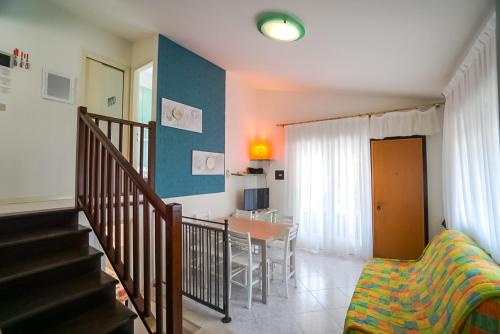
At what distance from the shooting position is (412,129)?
129 inches

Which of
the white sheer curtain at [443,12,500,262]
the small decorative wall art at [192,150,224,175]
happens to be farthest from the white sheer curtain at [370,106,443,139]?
the small decorative wall art at [192,150,224,175]

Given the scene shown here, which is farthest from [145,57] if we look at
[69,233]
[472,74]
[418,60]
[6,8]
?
[472,74]

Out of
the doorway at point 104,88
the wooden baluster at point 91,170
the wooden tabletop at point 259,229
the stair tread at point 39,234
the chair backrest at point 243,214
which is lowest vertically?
the wooden tabletop at point 259,229

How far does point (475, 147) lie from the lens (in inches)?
76.8

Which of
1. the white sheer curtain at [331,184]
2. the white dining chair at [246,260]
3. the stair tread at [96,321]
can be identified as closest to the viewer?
the stair tread at [96,321]

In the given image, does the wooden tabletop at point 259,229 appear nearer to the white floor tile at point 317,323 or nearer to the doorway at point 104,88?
the white floor tile at point 317,323

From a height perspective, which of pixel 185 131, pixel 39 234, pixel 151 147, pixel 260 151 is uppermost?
pixel 185 131

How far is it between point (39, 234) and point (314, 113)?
3923 mm

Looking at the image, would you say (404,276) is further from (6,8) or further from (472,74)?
(6,8)

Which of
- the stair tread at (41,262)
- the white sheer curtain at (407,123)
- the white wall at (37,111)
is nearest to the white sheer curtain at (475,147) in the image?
the white sheer curtain at (407,123)

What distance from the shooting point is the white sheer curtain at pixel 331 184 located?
11.8ft

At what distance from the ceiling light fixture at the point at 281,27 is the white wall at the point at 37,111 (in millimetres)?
2198

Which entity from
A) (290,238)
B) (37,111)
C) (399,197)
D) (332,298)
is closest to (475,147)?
(399,197)

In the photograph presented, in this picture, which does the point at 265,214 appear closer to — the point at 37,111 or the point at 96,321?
the point at 96,321
